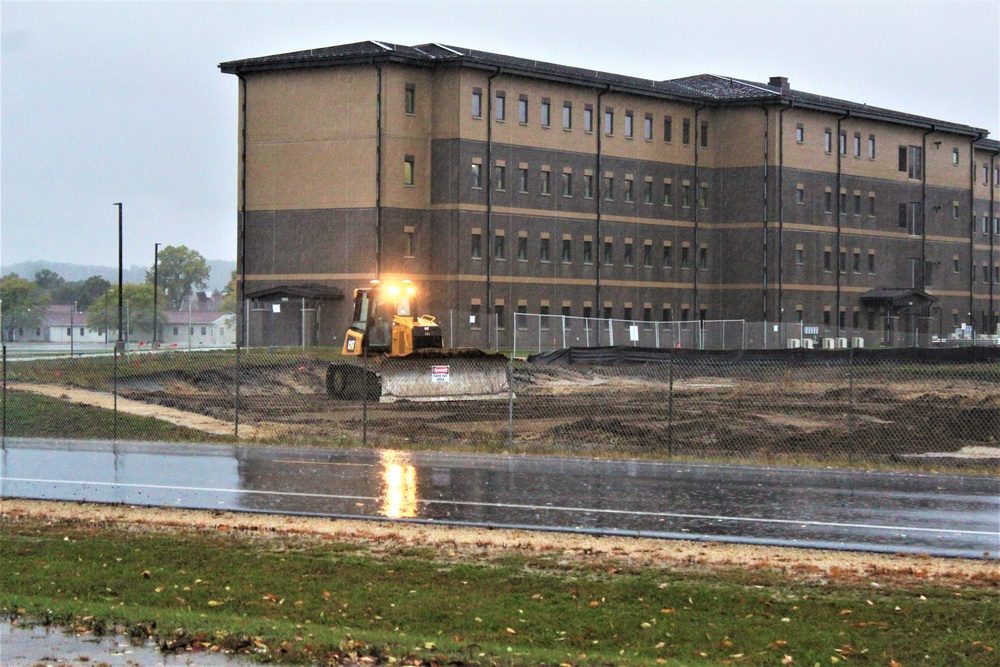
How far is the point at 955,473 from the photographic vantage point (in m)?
23.2

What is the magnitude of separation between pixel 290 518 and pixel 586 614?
663 cm

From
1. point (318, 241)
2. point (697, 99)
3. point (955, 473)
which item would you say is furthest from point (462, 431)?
point (697, 99)

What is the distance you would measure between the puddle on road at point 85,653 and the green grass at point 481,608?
360 millimetres

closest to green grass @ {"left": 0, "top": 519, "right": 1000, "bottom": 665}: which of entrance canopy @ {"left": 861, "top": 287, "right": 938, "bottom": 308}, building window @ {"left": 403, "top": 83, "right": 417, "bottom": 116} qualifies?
building window @ {"left": 403, "top": 83, "right": 417, "bottom": 116}

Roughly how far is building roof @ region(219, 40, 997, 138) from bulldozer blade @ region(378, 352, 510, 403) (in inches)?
1233

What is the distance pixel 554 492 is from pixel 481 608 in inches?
326

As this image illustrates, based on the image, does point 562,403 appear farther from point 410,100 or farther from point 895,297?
point 895,297

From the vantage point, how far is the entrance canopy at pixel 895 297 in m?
83.1

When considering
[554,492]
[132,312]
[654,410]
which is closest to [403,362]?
[654,410]

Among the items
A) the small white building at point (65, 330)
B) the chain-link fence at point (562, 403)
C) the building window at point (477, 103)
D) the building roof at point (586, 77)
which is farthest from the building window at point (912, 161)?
the small white building at point (65, 330)

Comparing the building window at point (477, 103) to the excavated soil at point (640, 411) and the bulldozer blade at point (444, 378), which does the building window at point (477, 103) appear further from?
the bulldozer blade at point (444, 378)

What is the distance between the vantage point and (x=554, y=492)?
19938 millimetres

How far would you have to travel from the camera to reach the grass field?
10.2 metres

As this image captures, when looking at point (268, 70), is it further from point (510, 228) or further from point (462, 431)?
point (462, 431)
